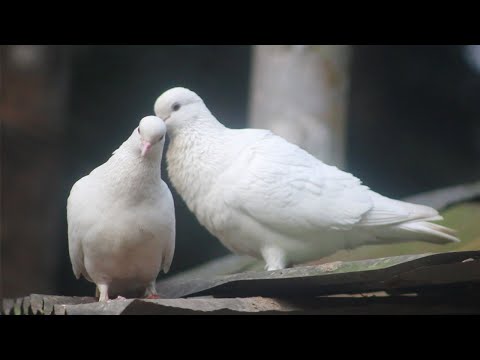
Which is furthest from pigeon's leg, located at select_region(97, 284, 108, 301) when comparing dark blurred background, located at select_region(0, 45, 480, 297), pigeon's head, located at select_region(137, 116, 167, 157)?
dark blurred background, located at select_region(0, 45, 480, 297)

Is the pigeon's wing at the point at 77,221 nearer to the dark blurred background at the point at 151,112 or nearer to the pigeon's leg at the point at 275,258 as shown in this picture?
the pigeon's leg at the point at 275,258

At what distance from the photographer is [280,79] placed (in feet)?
29.2

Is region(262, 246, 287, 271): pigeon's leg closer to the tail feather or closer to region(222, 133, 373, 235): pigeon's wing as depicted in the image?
region(222, 133, 373, 235): pigeon's wing

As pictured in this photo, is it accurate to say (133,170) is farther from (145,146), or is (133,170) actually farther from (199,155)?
(199,155)

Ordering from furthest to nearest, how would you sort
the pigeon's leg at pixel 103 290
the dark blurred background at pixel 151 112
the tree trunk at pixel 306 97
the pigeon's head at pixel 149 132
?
1. the dark blurred background at pixel 151 112
2. the tree trunk at pixel 306 97
3. the pigeon's leg at pixel 103 290
4. the pigeon's head at pixel 149 132

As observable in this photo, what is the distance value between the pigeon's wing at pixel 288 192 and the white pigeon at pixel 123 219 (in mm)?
655

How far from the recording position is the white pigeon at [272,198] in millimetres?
5719

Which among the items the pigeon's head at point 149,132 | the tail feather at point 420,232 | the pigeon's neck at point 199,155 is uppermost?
the pigeon's neck at point 199,155

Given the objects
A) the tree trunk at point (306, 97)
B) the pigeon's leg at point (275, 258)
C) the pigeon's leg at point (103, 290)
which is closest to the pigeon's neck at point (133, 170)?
the pigeon's leg at point (103, 290)

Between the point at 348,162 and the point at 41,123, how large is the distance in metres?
3.43

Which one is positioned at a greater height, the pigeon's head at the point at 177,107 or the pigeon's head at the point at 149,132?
the pigeon's head at the point at 177,107

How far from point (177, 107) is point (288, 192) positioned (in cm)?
85

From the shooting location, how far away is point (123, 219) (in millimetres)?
5066

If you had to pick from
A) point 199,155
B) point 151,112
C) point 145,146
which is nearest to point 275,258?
point 199,155
